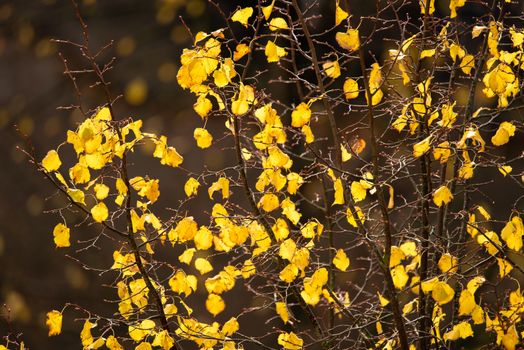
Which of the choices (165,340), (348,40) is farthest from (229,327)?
(348,40)

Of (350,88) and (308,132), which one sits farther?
(308,132)

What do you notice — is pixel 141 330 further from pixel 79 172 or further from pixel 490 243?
pixel 490 243

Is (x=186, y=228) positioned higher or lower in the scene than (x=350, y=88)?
lower

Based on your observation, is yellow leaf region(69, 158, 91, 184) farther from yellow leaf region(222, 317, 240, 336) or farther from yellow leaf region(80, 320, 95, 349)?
yellow leaf region(222, 317, 240, 336)

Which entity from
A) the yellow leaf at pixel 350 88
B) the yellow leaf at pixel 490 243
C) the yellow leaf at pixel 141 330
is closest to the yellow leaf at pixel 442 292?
the yellow leaf at pixel 490 243

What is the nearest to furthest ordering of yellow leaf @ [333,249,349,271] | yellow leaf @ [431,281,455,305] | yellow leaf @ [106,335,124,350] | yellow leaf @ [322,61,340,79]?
yellow leaf @ [431,281,455,305] → yellow leaf @ [322,61,340,79] → yellow leaf @ [106,335,124,350] → yellow leaf @ [333,249,349,271]

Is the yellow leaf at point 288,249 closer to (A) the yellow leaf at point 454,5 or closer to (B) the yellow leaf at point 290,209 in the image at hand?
(B) the yellow leaf at point 290,209

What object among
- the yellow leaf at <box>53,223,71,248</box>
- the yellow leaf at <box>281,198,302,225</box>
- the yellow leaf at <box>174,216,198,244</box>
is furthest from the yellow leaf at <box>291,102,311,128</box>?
the yellow leaf at <box>53,223,71,248</box>

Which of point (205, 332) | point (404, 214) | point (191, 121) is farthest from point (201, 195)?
point (205, 332)

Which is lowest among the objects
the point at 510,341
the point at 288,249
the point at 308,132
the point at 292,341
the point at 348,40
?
the point at 510,341

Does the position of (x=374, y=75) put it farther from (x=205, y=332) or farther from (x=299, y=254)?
(x=205, y=332)

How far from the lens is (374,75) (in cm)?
207

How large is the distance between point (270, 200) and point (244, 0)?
151 cm

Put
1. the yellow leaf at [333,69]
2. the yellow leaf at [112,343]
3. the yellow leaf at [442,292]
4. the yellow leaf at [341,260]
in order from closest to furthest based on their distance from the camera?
the yellow leaf at [442,292], the yellow leaf at [333,69], the yellow leaf at [112,343], the yellow leaf at [341,260]
